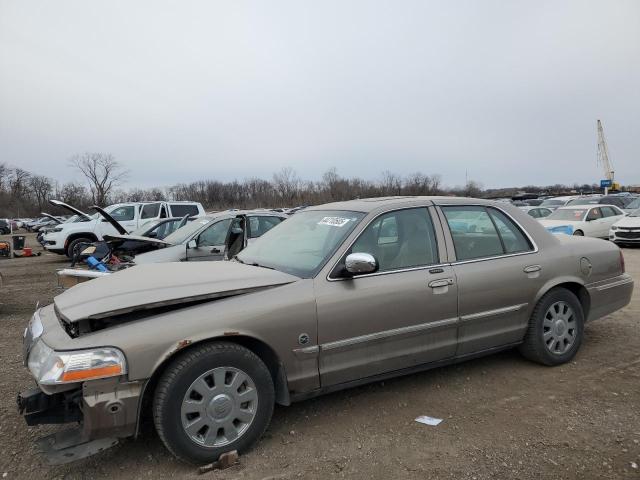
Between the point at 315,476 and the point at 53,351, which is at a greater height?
the point at 53,351

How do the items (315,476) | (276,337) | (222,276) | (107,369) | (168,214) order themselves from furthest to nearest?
(168,214)
(222,276)
(276,337)
(315,476)
(107,369)

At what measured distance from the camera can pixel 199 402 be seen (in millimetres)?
2770

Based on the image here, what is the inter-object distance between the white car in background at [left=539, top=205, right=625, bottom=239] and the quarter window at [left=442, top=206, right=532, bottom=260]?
12.5m

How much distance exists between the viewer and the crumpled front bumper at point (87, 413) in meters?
2.55

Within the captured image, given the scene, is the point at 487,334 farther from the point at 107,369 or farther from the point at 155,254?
the point at 155,254

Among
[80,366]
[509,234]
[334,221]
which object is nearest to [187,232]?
[334,221]

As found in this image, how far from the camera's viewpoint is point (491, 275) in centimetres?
390

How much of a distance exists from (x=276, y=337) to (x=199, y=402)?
62 cm

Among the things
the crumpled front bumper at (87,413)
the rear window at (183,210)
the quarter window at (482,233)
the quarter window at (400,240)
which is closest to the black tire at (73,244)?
the rear window at (183,210)

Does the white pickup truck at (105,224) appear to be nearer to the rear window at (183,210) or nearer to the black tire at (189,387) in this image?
the rear window at (183,210)

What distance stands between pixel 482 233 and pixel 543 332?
1100 millimetres

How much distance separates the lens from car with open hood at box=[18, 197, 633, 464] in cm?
266

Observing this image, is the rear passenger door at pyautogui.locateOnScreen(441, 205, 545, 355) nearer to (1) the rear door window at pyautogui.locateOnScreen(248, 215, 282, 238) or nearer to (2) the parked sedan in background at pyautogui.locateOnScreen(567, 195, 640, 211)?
(1) the rear door window at pyautogui.locateOnScreen(248, 215, 282, 238)

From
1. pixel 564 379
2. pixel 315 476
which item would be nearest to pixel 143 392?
pixel 315 476
